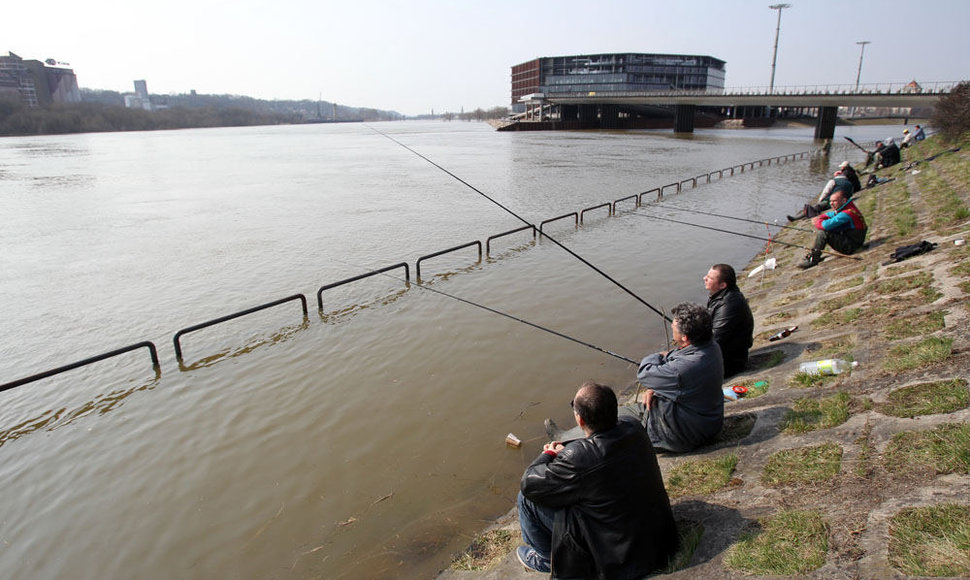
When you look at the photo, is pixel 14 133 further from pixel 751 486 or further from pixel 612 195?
pixel 751 486

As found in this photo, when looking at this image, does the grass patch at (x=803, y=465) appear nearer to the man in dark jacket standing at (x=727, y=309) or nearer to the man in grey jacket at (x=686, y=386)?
the man in grey jacket at (x=686, y=386)

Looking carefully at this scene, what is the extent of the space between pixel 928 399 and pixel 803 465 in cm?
132

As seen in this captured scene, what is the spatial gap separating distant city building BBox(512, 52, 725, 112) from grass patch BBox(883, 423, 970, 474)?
14560 centimetres

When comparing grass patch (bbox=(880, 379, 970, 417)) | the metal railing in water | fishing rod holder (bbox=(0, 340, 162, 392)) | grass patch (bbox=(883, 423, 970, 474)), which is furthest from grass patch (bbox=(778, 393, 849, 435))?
fishing rod holder (bbox=(0, 340, 162, 392))

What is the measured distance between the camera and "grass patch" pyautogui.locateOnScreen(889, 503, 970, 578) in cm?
278

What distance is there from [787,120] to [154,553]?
Result: 15062 centimetres

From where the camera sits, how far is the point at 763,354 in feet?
24.1

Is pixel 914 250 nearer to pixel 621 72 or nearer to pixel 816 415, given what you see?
pixel 816 415

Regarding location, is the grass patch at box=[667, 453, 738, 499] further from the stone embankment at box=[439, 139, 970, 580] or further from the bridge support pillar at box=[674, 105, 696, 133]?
the bridge support pillar at box=[674, 105, 696, 133]

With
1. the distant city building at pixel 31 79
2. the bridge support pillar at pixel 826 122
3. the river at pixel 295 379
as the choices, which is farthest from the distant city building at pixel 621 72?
the distant city building at pixel 31 79

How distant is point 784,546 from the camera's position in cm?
337

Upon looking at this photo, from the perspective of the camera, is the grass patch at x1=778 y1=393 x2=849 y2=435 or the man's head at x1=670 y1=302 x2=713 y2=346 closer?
the man's head at x1=670 y1=302 x2=713 y2=346

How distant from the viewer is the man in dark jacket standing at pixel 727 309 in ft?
20.5

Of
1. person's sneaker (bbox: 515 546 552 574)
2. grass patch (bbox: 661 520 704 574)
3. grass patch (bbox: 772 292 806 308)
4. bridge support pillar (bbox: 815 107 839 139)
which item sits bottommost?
person's sneaker (bbox: 515 546 552 574)
